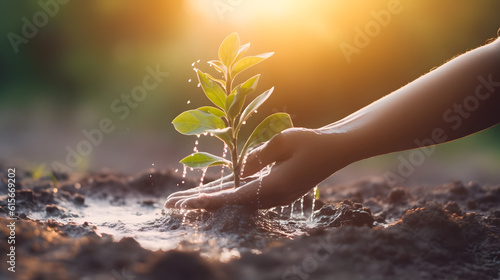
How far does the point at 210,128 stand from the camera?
2.13 metres

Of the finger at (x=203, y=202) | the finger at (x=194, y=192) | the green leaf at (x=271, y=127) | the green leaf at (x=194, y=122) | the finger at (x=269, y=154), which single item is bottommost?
the finger at (x=203, y=202)

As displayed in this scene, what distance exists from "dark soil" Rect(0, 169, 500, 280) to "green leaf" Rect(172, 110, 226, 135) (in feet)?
1.50

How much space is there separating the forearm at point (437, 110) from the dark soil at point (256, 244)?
39 cm

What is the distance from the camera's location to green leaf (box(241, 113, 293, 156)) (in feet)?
6.80

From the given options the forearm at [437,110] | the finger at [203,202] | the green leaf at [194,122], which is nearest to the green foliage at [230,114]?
the green leaf at [194,122]

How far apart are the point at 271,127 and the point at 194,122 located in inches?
16.5

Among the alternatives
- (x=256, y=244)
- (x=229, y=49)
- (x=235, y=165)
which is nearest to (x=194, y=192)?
(x=235, y=165)

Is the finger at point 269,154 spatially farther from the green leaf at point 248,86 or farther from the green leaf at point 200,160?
the green leaf at point 248,86

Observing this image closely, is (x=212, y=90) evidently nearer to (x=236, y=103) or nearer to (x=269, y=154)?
(x=236, y=103)

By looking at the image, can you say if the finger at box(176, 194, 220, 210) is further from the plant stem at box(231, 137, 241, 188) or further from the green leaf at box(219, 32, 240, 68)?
the green leaf at box(219, 32, 240, 68)

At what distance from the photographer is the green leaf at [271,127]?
81.6 inches

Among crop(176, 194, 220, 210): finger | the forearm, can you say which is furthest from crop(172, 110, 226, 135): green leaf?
the forearm

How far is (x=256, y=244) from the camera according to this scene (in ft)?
5.93

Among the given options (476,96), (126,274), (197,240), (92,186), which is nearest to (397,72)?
(476,96)
